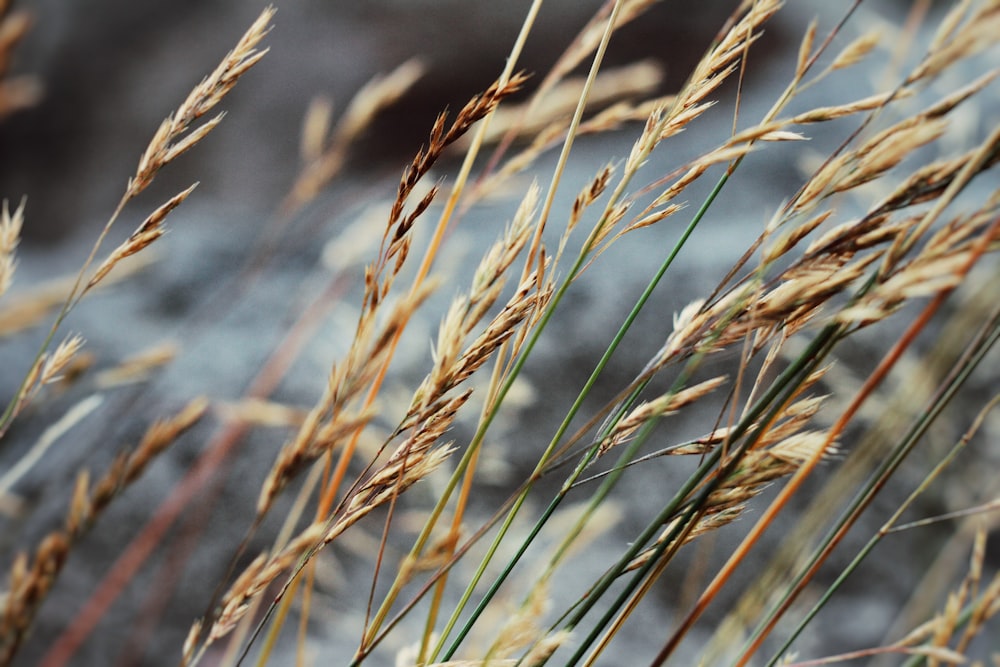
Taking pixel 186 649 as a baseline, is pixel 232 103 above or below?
above

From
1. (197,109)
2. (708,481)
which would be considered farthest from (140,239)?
(708,481)

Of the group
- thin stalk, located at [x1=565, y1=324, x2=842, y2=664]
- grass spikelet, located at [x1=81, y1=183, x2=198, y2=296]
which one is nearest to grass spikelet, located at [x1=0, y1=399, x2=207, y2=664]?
grass spikelet, located at [x1=81, y1=183, x2=198, y2=296]

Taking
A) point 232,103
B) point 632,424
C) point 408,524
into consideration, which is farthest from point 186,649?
point 232,103

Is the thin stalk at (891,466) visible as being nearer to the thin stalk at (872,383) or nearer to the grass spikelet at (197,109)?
the thin stalk at (872,383)

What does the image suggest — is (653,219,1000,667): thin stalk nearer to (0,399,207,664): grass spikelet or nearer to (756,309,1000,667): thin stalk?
(756,309,1000,667): thin stalk

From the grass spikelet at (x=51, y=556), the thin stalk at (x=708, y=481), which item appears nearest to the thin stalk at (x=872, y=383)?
the thin stalk at (x=708, y=481)

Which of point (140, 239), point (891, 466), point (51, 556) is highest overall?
point (140, 239)

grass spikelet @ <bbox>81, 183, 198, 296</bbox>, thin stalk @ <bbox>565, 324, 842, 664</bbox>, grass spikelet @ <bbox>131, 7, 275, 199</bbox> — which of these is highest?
grass spikelet @ <bbox>131, 7, 275, 199</bbox>

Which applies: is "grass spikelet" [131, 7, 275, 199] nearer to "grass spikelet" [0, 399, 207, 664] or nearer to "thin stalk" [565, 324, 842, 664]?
"grass spikelet" [0, 399, 207, 664]

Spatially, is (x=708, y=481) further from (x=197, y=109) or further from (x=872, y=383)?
(x=197, y=109)

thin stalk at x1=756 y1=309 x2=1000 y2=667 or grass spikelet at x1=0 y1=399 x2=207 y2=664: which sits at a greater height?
grass spikelet at x1=0 y1=399 x2=207 y2=664

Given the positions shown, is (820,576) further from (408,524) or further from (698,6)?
(698,6)
